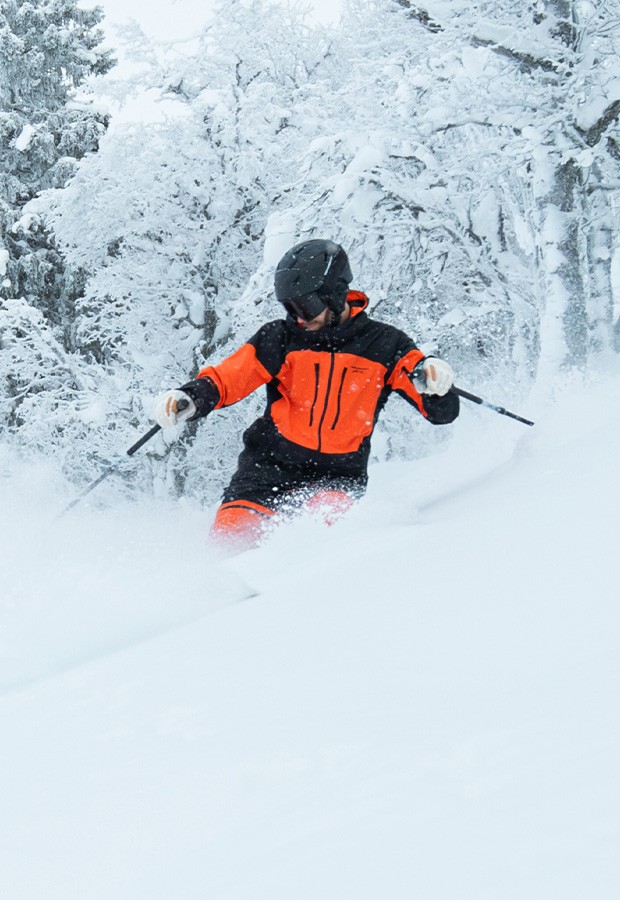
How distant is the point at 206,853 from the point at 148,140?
13.7 m

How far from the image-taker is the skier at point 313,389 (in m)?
3.96

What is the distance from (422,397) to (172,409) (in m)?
1.22

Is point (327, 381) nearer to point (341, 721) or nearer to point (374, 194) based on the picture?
point (341, 721)

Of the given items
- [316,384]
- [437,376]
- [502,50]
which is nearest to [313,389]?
[316,384]

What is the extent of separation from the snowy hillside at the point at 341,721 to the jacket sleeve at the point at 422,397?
1114 mm

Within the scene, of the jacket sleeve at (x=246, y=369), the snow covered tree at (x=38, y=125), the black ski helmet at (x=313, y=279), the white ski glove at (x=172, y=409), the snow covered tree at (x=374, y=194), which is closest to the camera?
the white ski glove at (x=172, y=409)

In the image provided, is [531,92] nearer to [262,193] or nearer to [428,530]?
[428,530]

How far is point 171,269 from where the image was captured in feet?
46.0

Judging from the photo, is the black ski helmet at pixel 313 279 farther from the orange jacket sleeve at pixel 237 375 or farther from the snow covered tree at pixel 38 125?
the snow covered tree at pixel 38 125

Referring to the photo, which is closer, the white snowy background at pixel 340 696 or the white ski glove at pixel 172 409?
the white snowy background at pixel 340 696

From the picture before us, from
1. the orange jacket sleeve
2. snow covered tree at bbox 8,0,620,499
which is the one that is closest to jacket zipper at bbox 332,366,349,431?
the orange jacket sleeve

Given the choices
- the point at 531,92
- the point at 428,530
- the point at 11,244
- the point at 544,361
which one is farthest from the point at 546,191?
the point at 11,244

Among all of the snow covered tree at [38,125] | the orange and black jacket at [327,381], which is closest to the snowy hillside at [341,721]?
the orange and black jacket at [327,381]

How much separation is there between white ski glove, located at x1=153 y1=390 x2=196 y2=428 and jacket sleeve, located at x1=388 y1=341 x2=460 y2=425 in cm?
103
